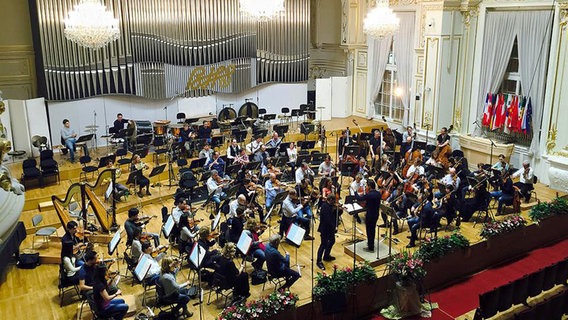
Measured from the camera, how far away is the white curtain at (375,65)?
2012cm

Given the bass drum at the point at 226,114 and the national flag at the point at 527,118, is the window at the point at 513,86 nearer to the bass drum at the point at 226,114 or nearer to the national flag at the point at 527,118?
the national flag at the point at 527,118

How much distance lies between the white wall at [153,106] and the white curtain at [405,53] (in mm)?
4202

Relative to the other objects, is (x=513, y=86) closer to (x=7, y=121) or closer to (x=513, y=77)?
(x=513, y=77)

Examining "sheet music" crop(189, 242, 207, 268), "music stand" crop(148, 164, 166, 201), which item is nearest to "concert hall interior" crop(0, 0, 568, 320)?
"sheet music" crop(189, 242, 207, 268)

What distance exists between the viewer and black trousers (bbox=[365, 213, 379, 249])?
10.7m

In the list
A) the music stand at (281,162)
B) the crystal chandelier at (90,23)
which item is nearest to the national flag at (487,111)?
the music stand at (281,162)

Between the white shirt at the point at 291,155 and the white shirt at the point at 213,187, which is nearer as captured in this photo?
the white shirt at the point at 213,187

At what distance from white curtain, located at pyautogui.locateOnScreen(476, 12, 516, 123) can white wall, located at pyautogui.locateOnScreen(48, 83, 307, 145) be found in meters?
7.49

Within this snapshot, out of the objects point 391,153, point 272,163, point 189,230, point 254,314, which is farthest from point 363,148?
point 254,314

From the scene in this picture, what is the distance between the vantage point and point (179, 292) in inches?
333

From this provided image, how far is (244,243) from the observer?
30.0 ft

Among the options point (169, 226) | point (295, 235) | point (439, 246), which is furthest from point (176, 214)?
point (439, 246)

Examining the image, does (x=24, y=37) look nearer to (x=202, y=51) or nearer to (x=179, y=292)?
(x=202, y=51)

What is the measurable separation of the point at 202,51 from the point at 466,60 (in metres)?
9.20
